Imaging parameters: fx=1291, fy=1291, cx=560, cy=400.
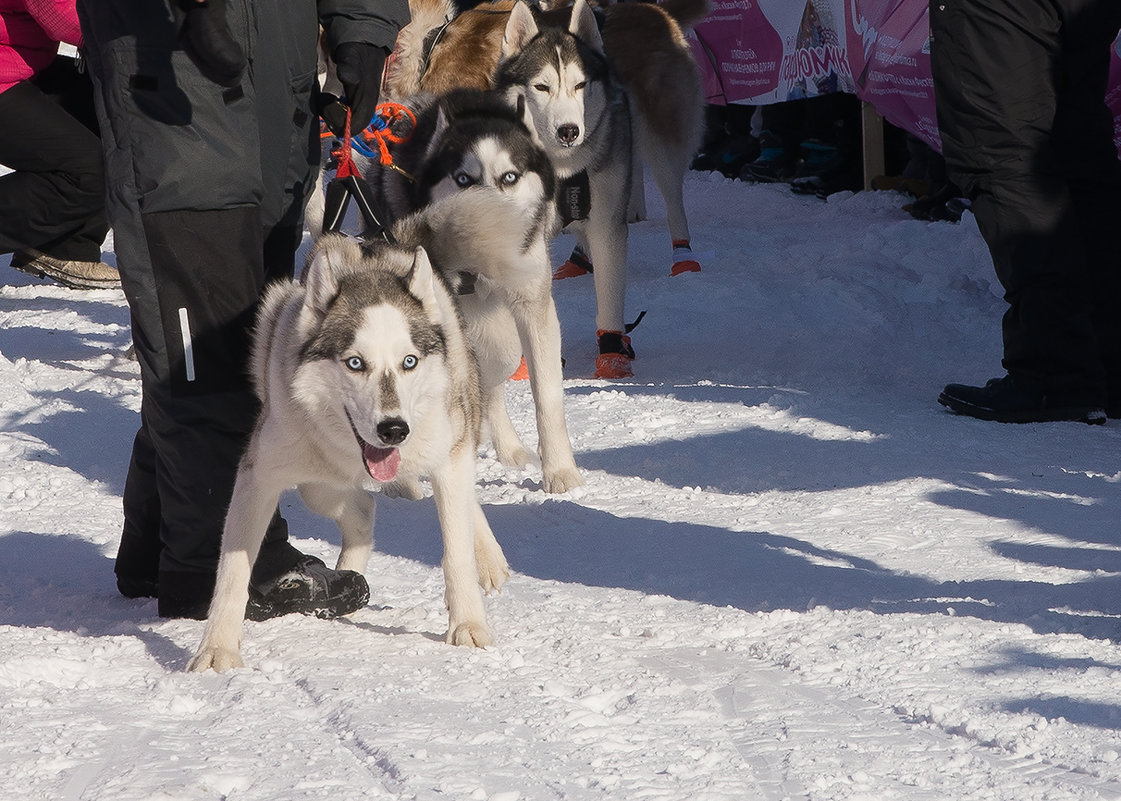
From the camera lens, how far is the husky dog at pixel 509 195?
4086mm

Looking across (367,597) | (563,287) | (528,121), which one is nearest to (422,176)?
(528,121)

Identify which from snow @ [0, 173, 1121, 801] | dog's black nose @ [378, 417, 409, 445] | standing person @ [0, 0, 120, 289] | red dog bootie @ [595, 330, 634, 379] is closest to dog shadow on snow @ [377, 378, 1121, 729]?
snow @ [0, 173, 1121, 801]

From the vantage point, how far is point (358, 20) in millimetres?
2898

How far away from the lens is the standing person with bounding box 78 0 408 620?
8.36ft

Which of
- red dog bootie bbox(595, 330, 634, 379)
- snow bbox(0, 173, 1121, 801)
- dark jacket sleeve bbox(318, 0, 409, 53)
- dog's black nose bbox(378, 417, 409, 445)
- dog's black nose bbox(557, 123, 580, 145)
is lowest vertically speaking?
snow bbox(0, 173, 1121, 801)

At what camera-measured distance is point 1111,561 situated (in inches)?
121

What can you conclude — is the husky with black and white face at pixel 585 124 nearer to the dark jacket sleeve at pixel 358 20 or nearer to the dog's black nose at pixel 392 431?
the dark jacket sleeve at pixel 358 20

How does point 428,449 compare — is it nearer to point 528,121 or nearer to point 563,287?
point 528,121

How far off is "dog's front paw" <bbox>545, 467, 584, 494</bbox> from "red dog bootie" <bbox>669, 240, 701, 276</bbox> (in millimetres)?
3106

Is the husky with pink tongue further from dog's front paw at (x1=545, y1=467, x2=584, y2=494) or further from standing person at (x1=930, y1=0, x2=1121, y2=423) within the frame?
standing person at (x1=930, y1=0, x2=1121, y2=423)

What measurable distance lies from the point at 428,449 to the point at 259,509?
0.35 metres

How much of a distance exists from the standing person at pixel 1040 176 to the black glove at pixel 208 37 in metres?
→ 2.70

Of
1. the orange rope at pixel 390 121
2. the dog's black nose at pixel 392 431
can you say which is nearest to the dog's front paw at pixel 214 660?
the dog's black nose at pixel 392 431

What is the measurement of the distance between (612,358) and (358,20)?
2731 mm
